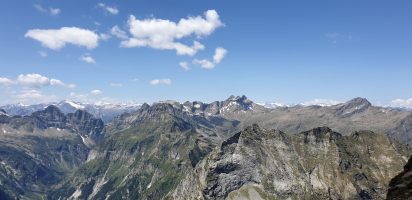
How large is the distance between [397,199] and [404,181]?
150 cm

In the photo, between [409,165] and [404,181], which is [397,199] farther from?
[409,165]

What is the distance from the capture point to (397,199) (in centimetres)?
2739

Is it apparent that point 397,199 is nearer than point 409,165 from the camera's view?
Yes

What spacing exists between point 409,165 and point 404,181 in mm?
2903

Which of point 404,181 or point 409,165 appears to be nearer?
point 404,181

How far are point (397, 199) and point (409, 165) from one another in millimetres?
4306

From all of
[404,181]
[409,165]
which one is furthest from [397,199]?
[409,165]

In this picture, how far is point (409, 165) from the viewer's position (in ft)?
101

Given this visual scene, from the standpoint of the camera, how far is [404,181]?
28.3m
